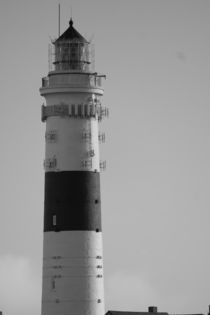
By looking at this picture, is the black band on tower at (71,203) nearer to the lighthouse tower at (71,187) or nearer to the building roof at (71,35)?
the lighthouse tower at (71,187)

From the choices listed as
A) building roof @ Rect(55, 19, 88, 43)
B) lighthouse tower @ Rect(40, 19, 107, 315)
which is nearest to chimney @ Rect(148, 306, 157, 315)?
lighthouse tower @ Rect(40, 19, 107, 315)

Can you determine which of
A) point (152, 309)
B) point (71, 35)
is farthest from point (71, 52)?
point (152, 309)

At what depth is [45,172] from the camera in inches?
3600

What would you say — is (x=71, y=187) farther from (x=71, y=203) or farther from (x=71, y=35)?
(x=71, y=35)

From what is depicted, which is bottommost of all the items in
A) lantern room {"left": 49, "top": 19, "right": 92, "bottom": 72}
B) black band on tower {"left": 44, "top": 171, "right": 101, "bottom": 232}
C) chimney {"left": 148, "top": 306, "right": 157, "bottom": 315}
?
chimney {"left": 148, "top": 306, "right": 157, "bottom": 315}

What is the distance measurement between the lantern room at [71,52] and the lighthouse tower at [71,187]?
58 millimetres

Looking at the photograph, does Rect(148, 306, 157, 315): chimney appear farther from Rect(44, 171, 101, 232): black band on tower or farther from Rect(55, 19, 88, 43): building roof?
Rect(55, 19, 88, 43): building roof

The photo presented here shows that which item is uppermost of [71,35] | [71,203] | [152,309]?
[71,35]

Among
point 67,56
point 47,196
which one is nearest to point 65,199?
point 47,196

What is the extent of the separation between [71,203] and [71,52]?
891 centimetres

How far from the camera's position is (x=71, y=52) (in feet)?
303

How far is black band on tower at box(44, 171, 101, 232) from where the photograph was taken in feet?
296

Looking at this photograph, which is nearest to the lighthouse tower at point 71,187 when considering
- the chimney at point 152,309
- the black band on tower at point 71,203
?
the black band on tower at point 71,203

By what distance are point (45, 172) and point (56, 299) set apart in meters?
7.30
